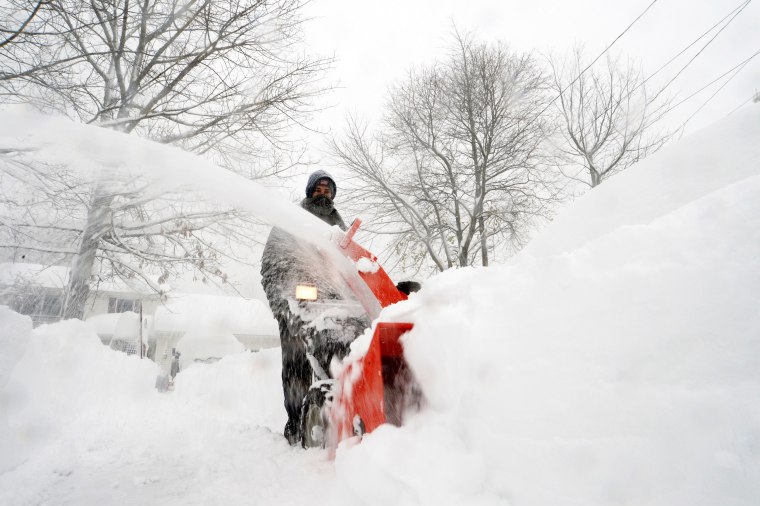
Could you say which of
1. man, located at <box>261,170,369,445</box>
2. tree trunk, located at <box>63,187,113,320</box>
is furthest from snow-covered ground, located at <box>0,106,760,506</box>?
tree trunk, located at <box>63,187,113,320</box>

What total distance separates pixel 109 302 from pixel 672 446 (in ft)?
90.2

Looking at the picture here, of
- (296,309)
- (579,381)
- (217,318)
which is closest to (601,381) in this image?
(579,381)

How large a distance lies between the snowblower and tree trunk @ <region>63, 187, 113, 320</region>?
20.4 ft

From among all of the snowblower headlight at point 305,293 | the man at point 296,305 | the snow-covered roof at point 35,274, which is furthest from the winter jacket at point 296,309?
the snow-covered roof at point 35,274

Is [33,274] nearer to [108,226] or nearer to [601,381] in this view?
[108,226]

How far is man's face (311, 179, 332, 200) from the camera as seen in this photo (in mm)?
4348

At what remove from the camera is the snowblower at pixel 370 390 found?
198cm

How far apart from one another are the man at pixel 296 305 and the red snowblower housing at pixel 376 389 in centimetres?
Answer: 61

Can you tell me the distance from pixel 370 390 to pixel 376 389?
51mm

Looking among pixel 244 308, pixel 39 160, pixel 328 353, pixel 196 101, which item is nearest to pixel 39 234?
pixel 39 160

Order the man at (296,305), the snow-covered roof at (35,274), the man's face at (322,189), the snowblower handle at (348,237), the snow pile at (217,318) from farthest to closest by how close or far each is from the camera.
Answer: the snow pile at (217,318) → the snow-covered roof at (35,274) → the man's face at (322,189) → the man at (296,305) → the snowblower handle at (348,237)

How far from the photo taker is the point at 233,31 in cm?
613

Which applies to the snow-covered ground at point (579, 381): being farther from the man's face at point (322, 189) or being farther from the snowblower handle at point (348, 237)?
the man's face at point (322, 189)

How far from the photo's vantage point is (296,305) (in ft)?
10.8
